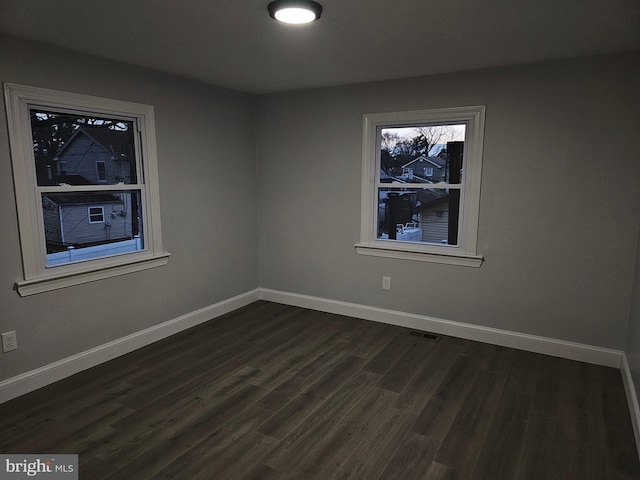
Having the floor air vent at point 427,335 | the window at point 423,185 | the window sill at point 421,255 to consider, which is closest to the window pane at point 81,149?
the window at point 423,185

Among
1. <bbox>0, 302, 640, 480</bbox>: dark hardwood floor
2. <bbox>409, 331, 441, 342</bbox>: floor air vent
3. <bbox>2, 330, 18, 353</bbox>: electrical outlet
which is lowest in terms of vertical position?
<bbox>0, 302, 640, 480</bbox>: dark hardwood floor

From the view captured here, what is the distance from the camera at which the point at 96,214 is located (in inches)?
127

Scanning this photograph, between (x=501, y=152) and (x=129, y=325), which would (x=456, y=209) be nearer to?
(x=501, y=152)

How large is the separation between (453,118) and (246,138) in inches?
84.7

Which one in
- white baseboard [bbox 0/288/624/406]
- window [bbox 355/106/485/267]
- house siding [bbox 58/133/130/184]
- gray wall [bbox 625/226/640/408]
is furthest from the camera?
window [bbox 355/106/485/267]

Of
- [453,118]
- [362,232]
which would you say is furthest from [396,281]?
[453,118]

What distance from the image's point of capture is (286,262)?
4672 mm

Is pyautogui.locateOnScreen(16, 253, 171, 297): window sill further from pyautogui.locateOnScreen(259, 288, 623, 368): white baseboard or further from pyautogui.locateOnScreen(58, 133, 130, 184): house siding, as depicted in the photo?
pyautogui.locateOnScreen(259, 288, 623, 368): white baseboard

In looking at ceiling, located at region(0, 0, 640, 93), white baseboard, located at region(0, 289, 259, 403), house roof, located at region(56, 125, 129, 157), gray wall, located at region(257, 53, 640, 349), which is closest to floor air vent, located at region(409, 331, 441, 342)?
gray wall, located at region(257, 53, 640, 349)

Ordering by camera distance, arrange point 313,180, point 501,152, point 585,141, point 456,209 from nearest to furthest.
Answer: point 585,141 → point 501,152 → point 456,209 → point 313,180

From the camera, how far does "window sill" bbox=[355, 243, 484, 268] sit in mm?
3631

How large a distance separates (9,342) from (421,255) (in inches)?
128

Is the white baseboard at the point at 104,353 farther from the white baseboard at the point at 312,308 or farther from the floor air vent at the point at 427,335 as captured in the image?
the floor air vent at the point at 427,335

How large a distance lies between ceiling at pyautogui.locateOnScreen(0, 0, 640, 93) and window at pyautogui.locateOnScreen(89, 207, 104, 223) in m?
1.14
